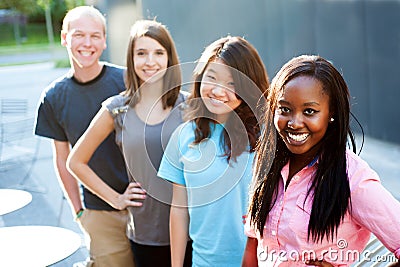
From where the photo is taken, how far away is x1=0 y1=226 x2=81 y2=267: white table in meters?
2.35

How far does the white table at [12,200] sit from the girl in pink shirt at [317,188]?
1770mm

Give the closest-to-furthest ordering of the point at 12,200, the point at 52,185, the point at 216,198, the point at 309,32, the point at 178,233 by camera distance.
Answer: the point at 216,198 < the point at 178,233 < the point at 12,200 < the point at 52,185 < the point at 309,32

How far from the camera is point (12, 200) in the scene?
311 cm

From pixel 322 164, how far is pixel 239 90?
699 mm

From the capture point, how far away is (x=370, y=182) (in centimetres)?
145

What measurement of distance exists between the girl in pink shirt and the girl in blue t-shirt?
1.57 ft

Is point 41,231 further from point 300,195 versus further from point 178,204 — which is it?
point 300,195

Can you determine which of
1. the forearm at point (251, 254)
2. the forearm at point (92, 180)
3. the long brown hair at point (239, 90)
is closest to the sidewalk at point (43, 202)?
the forearm at point (92, 180)

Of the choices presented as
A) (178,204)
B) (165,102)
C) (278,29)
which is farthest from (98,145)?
(278,29)

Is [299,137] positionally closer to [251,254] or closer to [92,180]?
[251,254]

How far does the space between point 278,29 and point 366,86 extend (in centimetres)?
204

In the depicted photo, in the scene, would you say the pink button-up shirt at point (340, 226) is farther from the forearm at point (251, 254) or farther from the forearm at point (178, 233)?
the forearm at point (178, 233)

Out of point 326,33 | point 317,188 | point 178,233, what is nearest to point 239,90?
point 178,233

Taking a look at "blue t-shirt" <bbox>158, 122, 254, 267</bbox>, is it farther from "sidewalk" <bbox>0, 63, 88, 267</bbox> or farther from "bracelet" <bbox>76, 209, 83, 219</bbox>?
"sidewalk" <bbox>0, 63, 88, 267</bbox>
